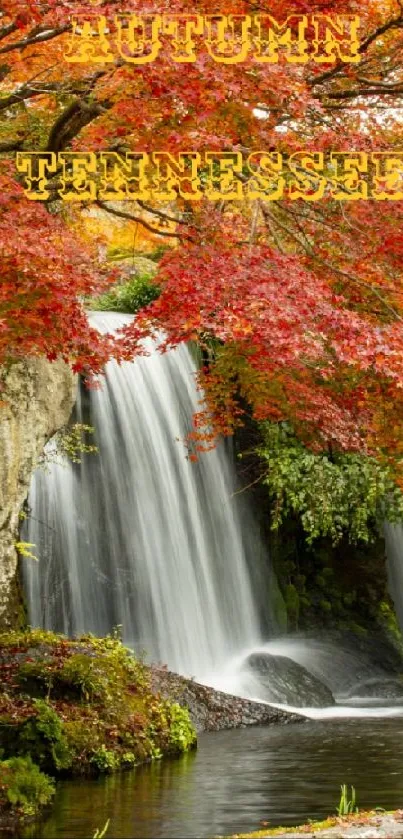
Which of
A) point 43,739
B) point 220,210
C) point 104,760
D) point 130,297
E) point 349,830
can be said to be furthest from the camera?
point 130,297

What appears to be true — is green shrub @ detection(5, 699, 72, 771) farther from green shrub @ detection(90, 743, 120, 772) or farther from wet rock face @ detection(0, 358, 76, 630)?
wet rock face @ detection(0, 358, 76, 630)

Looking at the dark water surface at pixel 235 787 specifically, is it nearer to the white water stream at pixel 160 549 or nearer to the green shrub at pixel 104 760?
the green shrub at pixel 104 760

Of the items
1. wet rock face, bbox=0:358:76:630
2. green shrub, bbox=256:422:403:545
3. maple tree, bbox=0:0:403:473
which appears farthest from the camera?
green shrub, bbox=256:422:403:545

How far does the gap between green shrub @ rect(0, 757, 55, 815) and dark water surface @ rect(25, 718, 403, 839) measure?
0.47 ft

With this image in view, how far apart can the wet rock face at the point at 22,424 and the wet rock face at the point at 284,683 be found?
11.7ft

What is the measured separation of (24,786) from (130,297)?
13.4m

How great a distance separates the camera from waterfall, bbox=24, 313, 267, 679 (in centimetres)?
1549

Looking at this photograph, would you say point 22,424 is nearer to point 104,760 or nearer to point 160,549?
point 104,760

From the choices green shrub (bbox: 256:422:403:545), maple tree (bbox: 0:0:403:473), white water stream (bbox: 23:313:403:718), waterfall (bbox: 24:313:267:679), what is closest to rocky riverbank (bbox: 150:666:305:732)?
white water stream (bbox: 23:313:403:718)

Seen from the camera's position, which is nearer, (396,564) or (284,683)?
(284,683)

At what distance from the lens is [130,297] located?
21438 mm

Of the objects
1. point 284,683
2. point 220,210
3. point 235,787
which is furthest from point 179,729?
point 220,210

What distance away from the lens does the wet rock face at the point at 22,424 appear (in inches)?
473

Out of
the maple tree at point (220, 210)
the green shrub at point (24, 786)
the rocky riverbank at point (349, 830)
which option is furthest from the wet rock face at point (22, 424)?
the rocky riverbank at point (349, 830)
